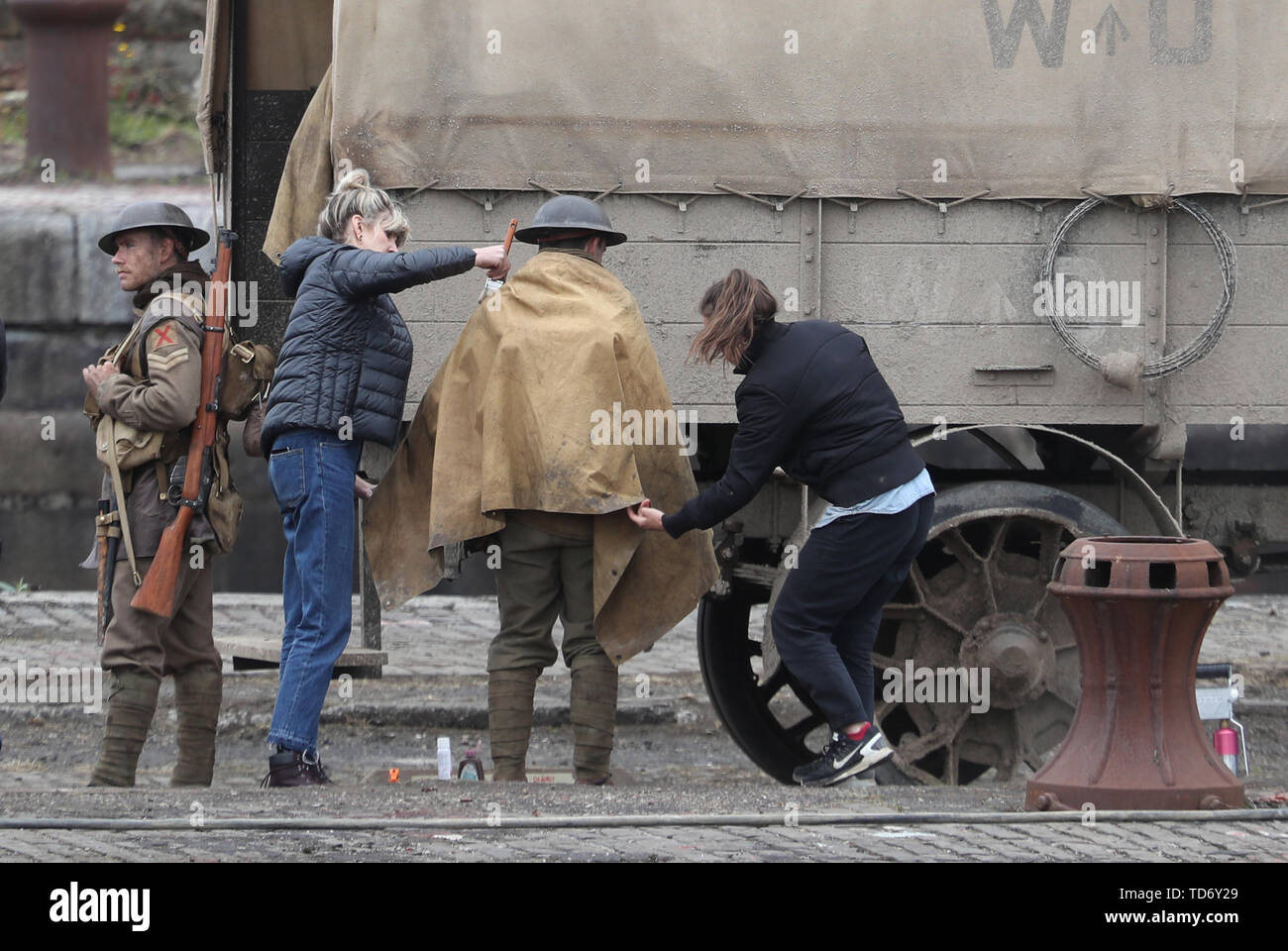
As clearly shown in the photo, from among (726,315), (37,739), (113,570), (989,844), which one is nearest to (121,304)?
(37,739)

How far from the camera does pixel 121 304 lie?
44.1ft

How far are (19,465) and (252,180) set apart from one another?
5743mm

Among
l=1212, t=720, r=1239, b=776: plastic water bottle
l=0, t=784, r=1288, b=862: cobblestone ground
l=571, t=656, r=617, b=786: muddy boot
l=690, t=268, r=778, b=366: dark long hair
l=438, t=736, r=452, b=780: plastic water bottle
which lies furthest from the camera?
l=438, t=736, r=452, b=780: plastic water bottle

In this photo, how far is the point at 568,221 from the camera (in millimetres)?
6570

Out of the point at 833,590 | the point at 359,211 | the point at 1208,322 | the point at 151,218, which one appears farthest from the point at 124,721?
the point at 1208,322

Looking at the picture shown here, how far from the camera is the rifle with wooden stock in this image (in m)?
6.70

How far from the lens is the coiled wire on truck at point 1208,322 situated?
683 cm

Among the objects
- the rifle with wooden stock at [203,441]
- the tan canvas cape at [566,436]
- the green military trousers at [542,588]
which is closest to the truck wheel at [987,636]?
the tan canvas cape at [566,436]

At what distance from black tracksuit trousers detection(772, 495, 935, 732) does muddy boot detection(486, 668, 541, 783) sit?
83cm

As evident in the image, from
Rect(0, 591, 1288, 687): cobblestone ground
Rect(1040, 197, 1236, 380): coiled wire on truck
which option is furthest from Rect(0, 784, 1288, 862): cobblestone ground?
Rect(0, 591, 1288, 687): cobblestone ground

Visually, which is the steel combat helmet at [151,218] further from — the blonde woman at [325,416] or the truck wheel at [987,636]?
the truck wheel at [987,636]

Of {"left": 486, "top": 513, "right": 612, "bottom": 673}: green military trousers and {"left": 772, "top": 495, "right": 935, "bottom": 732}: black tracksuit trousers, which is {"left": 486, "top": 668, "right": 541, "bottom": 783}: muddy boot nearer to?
{"left": 486, "top": 513, "right": 612, "bottom": 673}: green military trousers

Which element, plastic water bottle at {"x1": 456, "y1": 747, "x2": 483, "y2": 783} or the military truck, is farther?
plastic water bottle at {"x1": 456, "y1": 747, "x2": 483, "y2": 783}

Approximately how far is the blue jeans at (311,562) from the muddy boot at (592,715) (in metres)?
0.81
